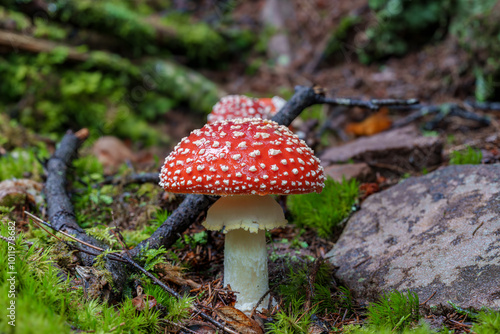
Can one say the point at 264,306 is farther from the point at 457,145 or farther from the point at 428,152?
the point at 457,145

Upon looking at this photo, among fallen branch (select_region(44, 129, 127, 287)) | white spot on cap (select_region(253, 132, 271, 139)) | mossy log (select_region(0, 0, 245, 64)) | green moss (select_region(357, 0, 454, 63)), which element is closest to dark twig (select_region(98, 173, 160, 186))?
fallen branch (select_region(44, 129, 127, 287))

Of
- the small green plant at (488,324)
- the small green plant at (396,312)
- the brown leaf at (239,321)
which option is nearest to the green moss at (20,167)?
the brown leaf at (239,321)

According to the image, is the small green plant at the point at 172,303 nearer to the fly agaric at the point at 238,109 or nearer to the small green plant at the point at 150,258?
the small green plant at the point at 150,258

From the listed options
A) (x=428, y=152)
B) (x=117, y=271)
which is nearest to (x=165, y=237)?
(x=117, y=271)

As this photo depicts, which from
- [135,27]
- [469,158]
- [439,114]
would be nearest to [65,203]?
[469,158]

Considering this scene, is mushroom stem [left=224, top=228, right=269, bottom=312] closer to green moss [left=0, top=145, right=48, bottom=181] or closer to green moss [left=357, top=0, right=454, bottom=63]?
green moss [left=0, top=145, right=48, bottom=181]

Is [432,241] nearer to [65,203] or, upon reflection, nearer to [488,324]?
[488,324]
